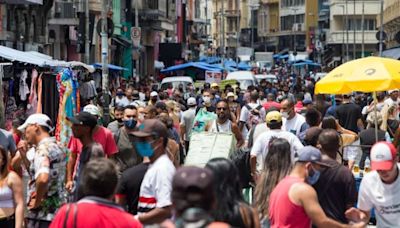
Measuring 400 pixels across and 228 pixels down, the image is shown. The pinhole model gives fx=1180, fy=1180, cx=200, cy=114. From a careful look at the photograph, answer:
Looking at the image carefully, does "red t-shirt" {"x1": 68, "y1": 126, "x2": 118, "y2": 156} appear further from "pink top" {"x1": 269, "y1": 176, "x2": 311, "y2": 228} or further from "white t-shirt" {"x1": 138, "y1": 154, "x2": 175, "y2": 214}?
"pink top" {"x1": 269, "y1": 176, "x2": 311, "y2": 228}

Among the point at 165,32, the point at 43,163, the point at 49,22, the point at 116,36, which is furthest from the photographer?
the point at 165,32

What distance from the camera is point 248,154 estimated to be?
45.6ft

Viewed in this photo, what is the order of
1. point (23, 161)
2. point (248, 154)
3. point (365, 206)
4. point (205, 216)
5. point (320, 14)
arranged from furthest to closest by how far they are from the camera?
point (320, 14) < point (248, 154) < point (23, 161) < point (365, 206) < point (205, 216)

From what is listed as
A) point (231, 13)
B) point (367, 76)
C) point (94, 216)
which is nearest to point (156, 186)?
point (94, 216)

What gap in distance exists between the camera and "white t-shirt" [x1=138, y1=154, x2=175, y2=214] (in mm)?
8507

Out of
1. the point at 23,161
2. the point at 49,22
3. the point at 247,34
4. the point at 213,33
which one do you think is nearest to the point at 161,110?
the point at 23,161

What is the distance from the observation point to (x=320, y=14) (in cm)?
13400

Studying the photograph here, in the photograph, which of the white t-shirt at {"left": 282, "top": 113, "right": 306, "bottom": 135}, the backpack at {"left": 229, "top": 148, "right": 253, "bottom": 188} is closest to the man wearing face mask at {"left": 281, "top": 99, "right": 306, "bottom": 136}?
the white t-shirt at {"left": 282, "top": 113, "right": 306, "bottom": 135}

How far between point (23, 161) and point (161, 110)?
18.2ft

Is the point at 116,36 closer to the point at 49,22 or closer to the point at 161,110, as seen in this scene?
the point at 49,22

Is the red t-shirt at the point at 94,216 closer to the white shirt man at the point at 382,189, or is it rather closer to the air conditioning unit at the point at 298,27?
the white shirt man at the point at 382,189

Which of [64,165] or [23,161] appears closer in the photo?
[64,165]

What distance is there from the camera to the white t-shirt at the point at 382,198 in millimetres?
8781

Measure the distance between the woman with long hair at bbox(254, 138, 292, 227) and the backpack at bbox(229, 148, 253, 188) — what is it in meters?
3.26
